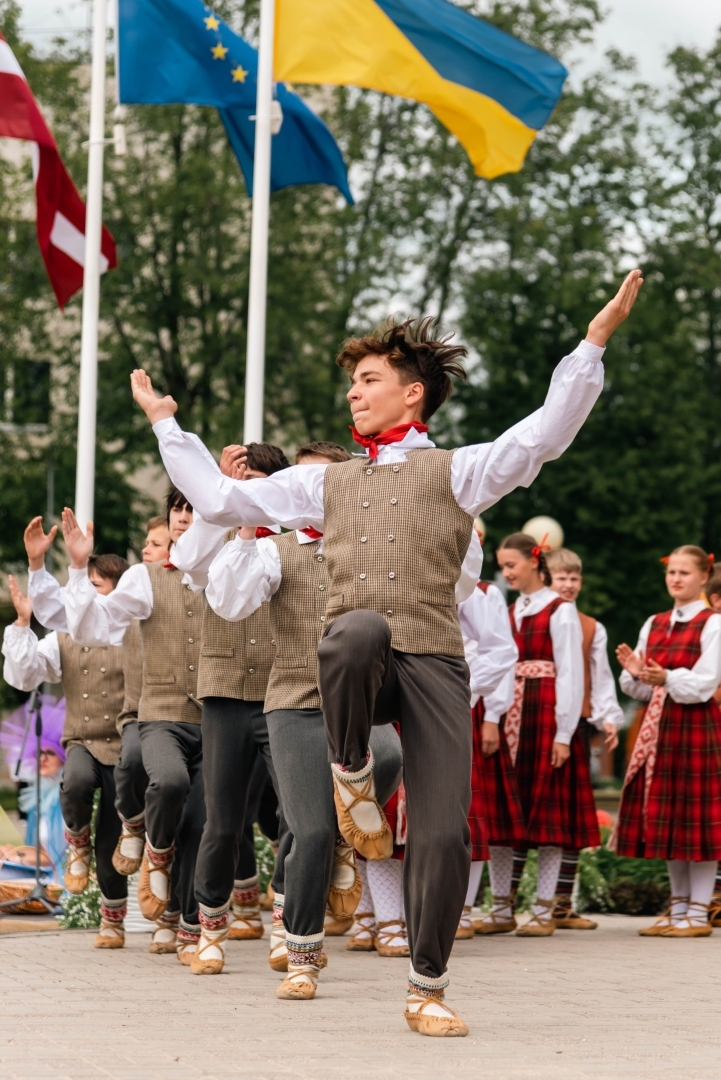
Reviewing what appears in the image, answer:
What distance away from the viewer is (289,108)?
12.0m

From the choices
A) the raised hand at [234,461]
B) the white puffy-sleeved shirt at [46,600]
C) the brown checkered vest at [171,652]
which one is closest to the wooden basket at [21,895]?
the white puffy-sleeved shirt at [46,600]

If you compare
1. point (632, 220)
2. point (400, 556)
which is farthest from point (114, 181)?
point (400, 556)

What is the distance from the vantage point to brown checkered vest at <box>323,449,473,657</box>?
477cm

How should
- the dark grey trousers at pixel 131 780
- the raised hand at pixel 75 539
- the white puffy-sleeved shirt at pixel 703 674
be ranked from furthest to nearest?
the white puffy-sleeved shirt at pixel 703 674
the dark grey trousers at pixel 131 780
the raised hand at pixel 75 539

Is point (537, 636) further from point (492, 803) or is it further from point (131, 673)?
point (131, 673)

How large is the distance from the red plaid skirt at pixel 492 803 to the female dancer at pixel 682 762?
648 millimetres

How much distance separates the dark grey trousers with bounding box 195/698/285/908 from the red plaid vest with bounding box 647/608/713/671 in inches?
117

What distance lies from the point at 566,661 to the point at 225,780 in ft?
9.37

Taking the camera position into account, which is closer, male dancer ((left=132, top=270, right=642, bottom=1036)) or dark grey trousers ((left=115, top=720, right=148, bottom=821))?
male dancer ((left=132, top=270, right=642, bottom=1036))

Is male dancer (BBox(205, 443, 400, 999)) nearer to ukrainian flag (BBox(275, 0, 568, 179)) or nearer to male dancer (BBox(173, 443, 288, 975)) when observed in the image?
male dancer (BBox(173, 443, 288, 975))

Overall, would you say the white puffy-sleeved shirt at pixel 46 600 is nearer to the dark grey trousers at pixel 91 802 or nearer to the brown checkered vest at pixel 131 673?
the brown checkered vest at pixel 131 673

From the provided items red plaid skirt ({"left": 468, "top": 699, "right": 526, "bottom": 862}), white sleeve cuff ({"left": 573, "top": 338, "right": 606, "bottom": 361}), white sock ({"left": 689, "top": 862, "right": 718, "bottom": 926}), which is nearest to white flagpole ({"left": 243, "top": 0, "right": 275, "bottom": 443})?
red plaid skirt ({"left": 468, "top": 699, "right": 526, "bottom": 862})

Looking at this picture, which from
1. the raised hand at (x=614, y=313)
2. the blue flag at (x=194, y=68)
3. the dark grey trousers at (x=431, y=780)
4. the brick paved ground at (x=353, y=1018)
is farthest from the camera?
the blue flag at (x=194, y=68)

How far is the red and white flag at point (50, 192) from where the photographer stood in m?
11.1
